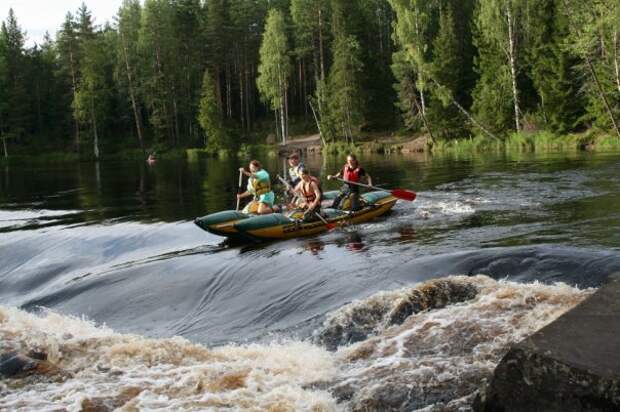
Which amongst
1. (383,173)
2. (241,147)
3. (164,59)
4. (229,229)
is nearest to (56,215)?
(229,229)

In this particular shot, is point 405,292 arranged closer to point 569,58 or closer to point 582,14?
point 582,14

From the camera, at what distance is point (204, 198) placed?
21.8 meters

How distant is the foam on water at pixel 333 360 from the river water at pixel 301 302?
0.08 ft

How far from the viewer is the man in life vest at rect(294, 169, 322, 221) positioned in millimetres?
13789

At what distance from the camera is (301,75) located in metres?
59.8

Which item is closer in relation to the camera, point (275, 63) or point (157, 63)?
point (275, 63)

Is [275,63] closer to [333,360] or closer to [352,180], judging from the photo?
[352,180]

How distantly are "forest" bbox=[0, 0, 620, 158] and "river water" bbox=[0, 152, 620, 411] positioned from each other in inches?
863

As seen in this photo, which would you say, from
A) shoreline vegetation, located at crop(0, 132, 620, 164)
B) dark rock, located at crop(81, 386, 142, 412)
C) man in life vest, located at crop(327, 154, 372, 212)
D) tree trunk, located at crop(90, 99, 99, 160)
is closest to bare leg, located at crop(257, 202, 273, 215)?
man in life vest, located at crop(327, 154, 372, 212)

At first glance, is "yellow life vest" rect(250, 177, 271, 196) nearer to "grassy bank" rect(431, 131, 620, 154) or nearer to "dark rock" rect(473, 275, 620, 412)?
"dark rock" rect(473, 275, 620, 412)

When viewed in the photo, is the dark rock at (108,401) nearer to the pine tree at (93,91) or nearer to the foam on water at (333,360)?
the foam on water at (333,360)

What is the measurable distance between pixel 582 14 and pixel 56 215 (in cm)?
2549

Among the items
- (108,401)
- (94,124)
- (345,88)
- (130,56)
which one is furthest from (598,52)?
(94,124)

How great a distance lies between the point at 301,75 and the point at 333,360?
55.0 metres
